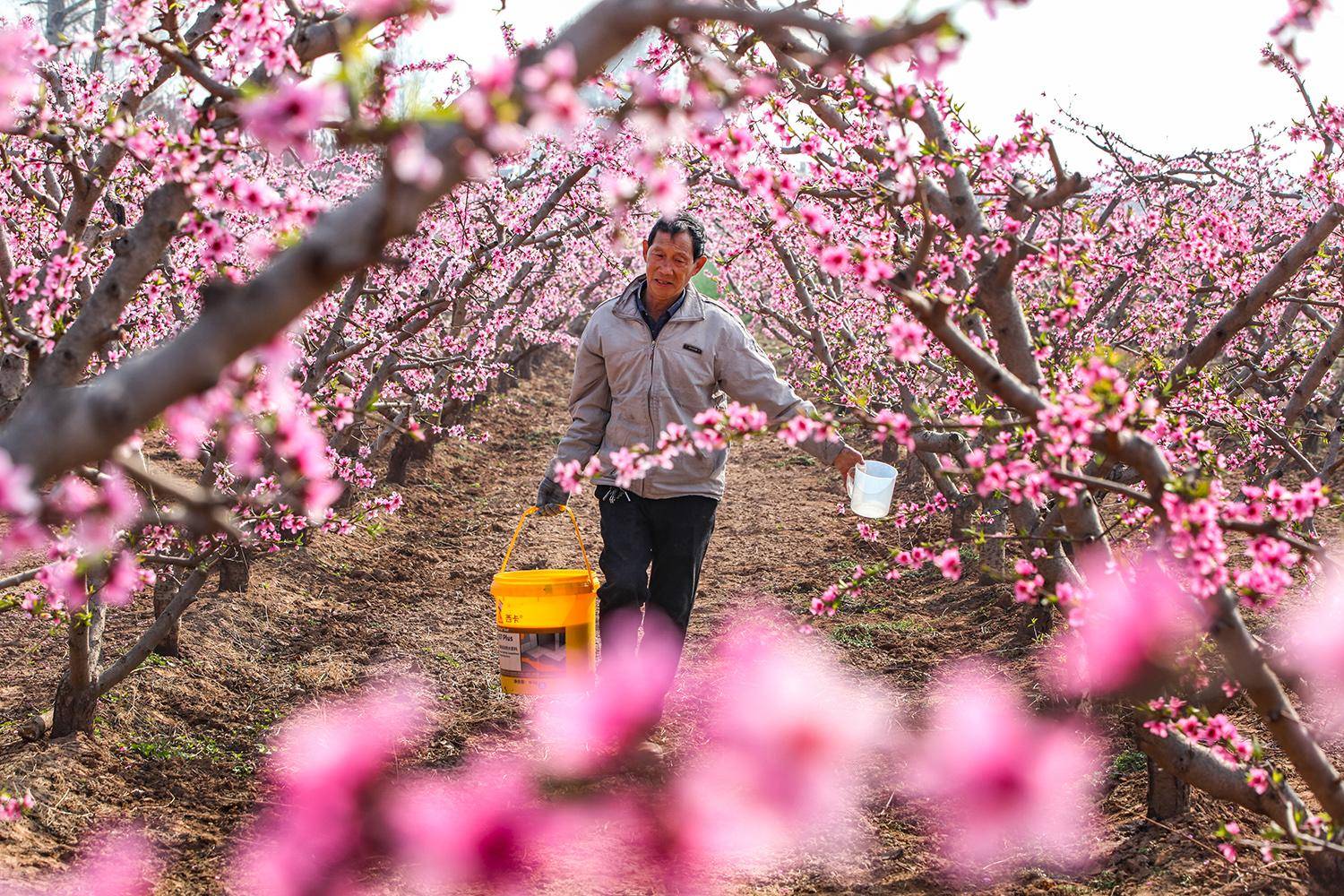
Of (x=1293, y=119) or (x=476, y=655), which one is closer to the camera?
(x=1293, y=119)

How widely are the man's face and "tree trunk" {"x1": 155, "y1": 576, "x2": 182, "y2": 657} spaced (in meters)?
2.70

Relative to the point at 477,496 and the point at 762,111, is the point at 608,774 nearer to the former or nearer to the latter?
the point at 762,111

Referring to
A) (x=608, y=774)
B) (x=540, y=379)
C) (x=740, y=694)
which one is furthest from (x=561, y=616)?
(x=540, y=379)

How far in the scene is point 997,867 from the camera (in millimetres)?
3439

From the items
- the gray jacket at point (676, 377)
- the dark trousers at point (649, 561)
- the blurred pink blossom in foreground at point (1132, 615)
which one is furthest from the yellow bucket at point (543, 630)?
the blurred pink blossom in foreground at point (1132, 615)

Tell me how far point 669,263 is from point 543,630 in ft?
4.83

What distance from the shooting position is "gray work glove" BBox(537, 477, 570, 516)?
4.37 metres

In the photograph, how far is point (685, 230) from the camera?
4.29m

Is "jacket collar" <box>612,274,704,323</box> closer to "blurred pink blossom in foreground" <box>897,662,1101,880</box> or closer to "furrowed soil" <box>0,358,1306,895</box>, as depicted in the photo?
"furrowed soil" <box>0,358,1306,895</box>

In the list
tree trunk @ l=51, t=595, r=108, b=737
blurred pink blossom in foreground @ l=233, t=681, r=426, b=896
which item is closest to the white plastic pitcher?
blurred pink blossom in foreground @ l=233, t=681, r=426, b=896

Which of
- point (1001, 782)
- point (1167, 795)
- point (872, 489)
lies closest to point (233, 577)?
point (872, 489)

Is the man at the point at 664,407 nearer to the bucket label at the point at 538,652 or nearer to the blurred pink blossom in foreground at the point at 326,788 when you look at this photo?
the bucket label at the point at 538,652

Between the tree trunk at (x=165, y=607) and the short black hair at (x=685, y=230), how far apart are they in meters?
2.82

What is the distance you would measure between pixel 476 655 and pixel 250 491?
1532 mm
